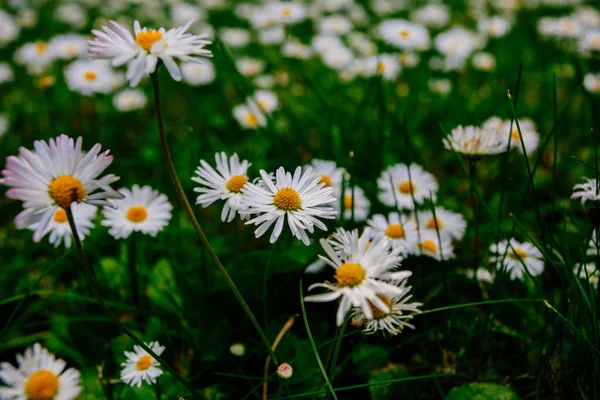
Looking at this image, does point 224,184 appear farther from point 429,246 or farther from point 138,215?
point 429,246

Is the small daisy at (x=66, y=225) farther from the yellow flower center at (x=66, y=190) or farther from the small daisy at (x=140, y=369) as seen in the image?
the yellow flower center at (x=66, y=190)

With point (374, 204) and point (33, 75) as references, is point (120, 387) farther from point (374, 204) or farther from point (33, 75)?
point (33, 75)

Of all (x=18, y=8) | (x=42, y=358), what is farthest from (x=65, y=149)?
(x=18, y=8)

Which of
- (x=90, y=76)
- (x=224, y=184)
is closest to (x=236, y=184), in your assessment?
(x=224, y=184)

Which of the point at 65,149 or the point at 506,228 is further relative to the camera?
the point at 506,228

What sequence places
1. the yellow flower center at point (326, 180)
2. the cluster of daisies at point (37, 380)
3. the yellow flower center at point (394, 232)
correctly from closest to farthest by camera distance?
1. the cluster of daisies at point (37, 380)
2. the yellow flower center at point (394, 232)
3. the yellow flower center at point (326, 180)

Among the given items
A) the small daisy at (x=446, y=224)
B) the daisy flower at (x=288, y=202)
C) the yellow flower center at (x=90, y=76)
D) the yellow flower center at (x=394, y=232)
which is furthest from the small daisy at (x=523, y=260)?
the yellow flower center at (x=90, y=76)
